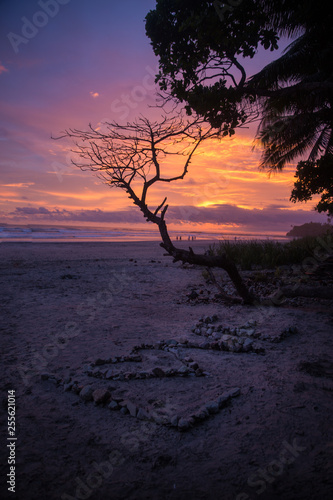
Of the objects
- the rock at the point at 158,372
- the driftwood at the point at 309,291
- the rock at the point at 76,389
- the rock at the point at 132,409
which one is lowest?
the rock at the point at 76,389

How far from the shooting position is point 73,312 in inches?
224

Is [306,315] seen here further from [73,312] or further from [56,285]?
[56,285]

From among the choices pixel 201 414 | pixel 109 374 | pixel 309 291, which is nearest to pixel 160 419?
pixel 201 414

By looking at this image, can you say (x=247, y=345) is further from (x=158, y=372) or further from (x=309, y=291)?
(x=309, y=291)

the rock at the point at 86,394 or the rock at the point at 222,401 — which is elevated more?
the rock at the point at 222,401

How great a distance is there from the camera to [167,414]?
262 centimetres

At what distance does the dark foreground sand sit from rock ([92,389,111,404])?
75mm

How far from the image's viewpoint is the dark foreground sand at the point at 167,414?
76.6 inches

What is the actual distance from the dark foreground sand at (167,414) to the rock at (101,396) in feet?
0.24

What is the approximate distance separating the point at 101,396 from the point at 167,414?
2.16ft

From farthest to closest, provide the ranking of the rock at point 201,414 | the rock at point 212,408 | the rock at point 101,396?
the rock at point 101,396, the rock at point 212,408, the rock at point 201,414

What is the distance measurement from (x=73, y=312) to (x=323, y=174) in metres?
9.29

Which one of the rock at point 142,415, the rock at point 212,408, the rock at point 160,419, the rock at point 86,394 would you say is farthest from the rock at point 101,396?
the rock at point 212,408

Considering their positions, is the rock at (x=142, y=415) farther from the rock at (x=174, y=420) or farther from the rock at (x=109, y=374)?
the rock at (x=109, y=374)
